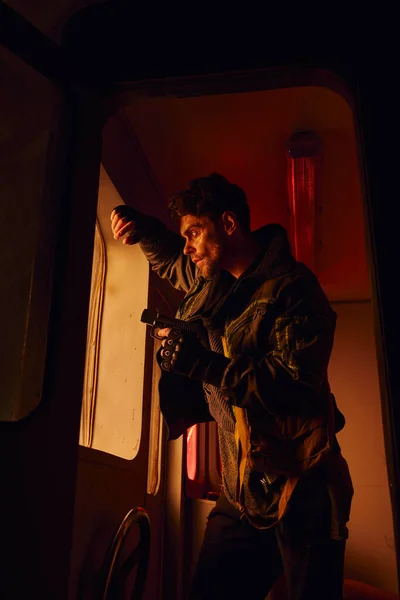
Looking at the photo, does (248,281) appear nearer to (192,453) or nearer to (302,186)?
(302,186)

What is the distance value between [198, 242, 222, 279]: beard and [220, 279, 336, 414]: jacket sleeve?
1.19 feet

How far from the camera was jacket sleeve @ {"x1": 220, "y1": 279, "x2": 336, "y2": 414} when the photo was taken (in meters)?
1.19

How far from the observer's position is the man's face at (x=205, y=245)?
5.24 feet

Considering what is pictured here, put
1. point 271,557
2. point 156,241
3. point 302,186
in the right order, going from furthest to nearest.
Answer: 1. point 302,186
2. point 156,241
3. point 271,557

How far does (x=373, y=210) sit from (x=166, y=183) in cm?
154

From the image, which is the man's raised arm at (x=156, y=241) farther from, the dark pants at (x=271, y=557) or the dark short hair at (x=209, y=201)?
the dark pants at (x=271, y=557)

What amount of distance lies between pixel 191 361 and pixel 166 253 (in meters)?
0.67

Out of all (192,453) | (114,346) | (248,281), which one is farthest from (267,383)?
(192,453)

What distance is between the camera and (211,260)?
1.60m

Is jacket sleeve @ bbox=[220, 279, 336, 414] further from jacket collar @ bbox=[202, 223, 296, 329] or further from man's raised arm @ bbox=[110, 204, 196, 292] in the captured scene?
man's raised arm @ bbox=[110, 204, 196, 292]

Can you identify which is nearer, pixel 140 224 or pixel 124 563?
pixel 124 563

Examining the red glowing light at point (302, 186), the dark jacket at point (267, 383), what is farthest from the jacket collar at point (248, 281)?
the red glowing light at point (302, 186)

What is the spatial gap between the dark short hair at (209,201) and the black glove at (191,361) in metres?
0.55

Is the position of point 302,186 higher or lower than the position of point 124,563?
higher
